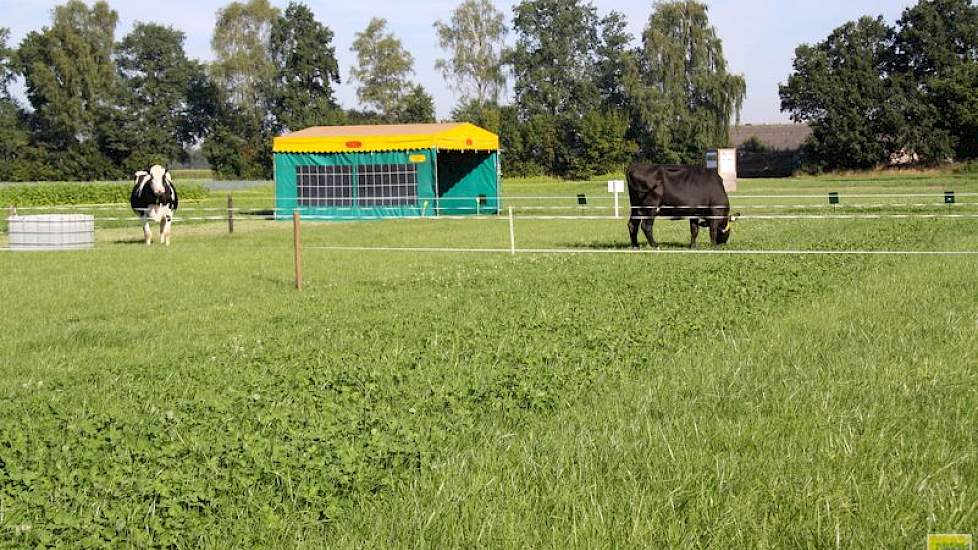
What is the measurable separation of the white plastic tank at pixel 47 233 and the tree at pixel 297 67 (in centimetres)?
5932

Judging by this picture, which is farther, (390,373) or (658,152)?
(658,152)

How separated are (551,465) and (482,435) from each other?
77 centimetres

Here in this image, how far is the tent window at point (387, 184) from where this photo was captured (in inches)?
1276

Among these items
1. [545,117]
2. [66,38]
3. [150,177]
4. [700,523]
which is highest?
[66,38]

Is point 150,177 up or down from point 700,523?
up

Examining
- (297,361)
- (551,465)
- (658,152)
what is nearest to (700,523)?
(551,465)

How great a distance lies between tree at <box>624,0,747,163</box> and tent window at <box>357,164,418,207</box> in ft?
143

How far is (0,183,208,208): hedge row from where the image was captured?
4669 cm

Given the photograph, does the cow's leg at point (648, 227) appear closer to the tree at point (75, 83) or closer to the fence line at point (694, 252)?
the fence line at point (694, 252)

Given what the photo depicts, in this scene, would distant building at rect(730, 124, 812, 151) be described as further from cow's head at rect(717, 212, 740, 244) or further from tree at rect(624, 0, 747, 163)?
cow's head at rect(717, 212, 740, 244)

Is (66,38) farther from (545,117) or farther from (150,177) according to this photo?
(150,177)

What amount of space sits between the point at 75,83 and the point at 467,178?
50898 millimetres

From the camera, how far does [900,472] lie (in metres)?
5.11

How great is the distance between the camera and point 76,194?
48.8m
